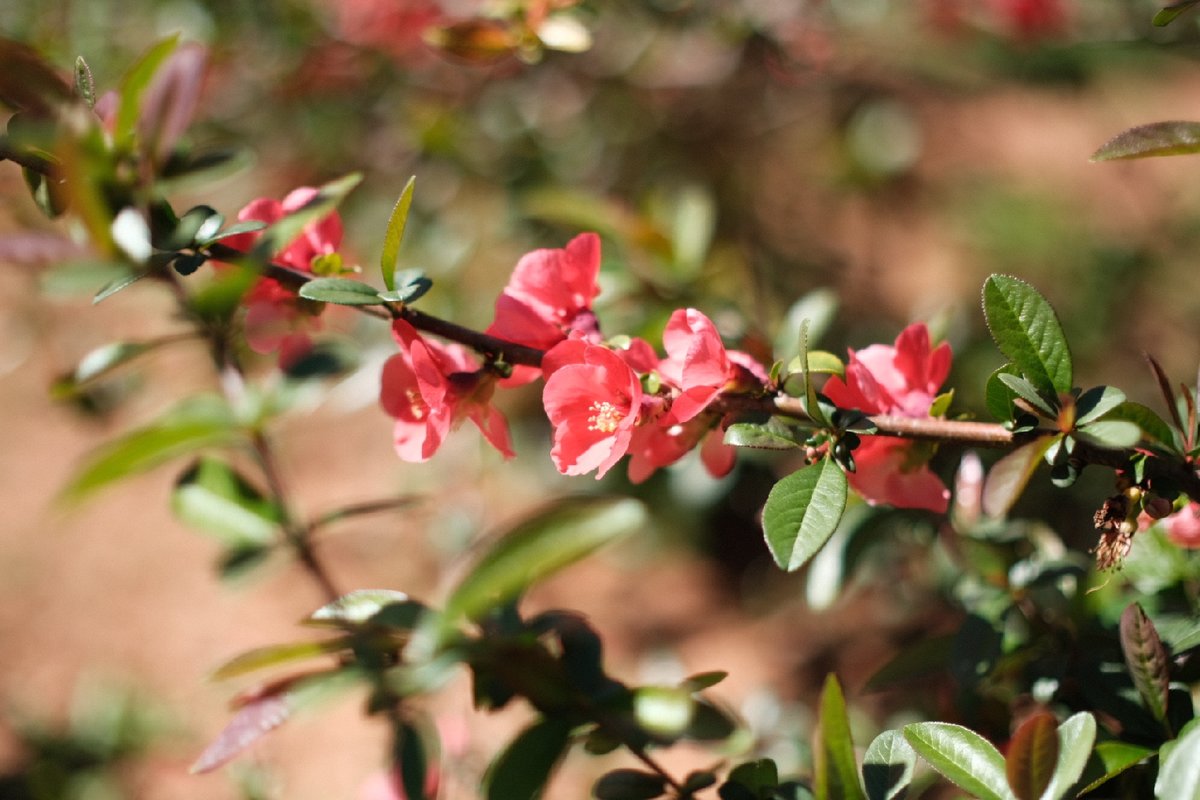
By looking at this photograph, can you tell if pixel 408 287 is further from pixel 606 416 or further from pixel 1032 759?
pixel 1032 759

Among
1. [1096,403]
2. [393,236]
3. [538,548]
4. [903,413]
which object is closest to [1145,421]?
[1096,403]

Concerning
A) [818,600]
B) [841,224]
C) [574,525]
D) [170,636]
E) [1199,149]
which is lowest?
[170,636]

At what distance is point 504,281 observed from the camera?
228cm

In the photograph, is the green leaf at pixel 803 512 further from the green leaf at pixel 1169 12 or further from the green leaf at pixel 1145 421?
the green leaf at pixel 1169 12

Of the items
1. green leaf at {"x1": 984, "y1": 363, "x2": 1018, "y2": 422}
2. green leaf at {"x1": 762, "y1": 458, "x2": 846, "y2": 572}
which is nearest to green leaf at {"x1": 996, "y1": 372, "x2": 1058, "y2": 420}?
green leaf at {"x1": 984, "y1": 363, "x2": 1018, "y2": 422}

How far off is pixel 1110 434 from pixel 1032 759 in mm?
192

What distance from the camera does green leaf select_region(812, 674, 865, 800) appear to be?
58cm

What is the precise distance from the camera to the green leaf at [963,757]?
0.55 metres

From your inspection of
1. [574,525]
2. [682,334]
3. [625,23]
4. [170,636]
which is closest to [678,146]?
[625,23]

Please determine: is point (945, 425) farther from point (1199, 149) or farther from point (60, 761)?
point (60, 761)

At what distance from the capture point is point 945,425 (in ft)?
1.92

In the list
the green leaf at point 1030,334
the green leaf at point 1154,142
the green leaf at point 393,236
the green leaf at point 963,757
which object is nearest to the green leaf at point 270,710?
the green leaf at point 393,236

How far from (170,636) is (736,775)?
1563 millimetres

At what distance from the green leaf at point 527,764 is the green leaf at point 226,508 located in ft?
1.16
